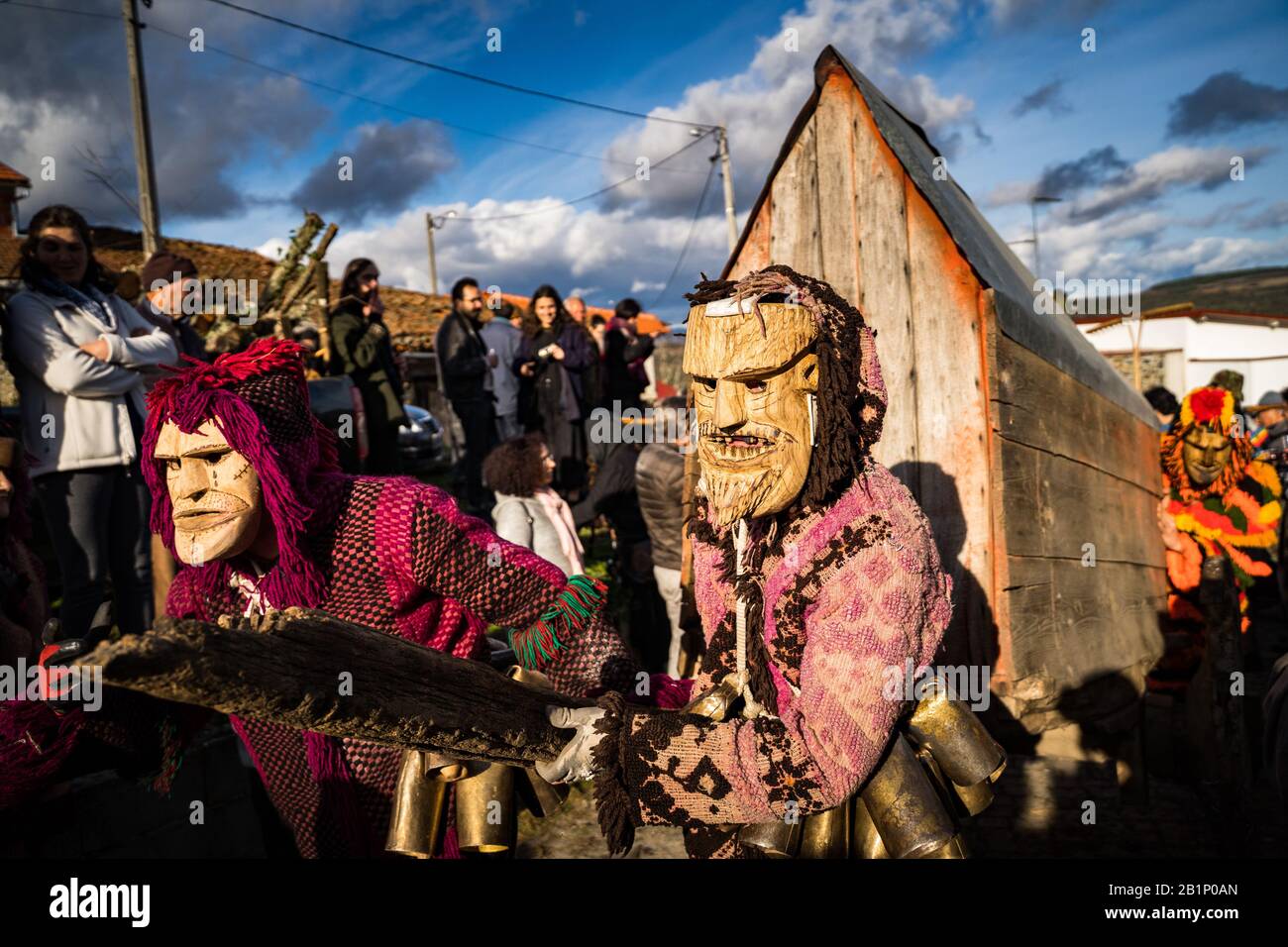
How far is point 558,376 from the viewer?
7816 mm

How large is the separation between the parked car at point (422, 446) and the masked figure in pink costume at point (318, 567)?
977cm

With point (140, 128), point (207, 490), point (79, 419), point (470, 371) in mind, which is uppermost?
point (140, 128)

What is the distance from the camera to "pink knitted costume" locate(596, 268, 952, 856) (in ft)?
5.60

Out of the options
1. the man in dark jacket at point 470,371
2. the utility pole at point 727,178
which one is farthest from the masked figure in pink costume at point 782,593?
the utility pole at point 727,178

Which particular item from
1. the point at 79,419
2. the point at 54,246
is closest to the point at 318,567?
the point at 79,419

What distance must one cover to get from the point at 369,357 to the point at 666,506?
2566 millimetres

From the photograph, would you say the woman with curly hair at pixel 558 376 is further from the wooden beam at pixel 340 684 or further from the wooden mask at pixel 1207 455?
the wooden beam at pixel 340 684

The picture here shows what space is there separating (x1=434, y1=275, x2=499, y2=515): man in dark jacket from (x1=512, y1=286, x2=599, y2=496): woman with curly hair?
12.6 inches

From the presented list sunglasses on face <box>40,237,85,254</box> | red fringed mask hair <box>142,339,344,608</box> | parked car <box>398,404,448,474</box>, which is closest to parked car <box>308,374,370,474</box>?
sunglasses on face <box>40,237,85,254</box>

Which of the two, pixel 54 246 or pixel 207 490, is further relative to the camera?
pixel 54 246

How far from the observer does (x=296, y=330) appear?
316 inches

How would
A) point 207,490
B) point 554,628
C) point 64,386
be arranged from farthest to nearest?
1. point 64,386
2. point 554,628
3. point 207,490

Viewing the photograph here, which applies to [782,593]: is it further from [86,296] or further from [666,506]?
[86,296]
